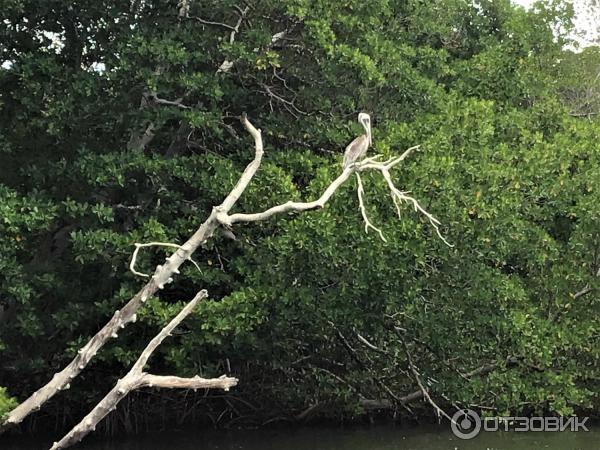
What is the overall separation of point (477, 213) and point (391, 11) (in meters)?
3.76

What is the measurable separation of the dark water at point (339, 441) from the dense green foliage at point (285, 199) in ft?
1.98

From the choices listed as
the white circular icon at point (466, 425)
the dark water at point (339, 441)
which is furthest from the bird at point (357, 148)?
the white circular icon at point (466, 425)

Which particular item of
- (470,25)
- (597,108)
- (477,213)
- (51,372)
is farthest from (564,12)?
(51,372)

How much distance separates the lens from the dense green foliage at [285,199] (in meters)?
8.22

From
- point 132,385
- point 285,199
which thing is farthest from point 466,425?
point 132,385

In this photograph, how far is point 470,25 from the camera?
12945mm

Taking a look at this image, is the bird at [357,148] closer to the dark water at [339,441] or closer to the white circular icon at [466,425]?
the dark water at [339,441]

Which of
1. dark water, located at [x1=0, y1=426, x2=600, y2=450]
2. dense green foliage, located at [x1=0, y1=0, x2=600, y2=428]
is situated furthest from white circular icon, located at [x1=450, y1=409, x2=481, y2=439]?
dense green foliage, located at [x1=0, y1=0, x2=600, y2=428]

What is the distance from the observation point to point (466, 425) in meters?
10.6

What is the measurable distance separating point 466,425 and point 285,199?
4.71 meters

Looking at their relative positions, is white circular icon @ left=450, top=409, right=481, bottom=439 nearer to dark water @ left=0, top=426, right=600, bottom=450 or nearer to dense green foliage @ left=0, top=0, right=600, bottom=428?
dark water @ left=0, top=426, right=600, bottom=450

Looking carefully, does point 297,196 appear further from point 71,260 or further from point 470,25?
point 470,25

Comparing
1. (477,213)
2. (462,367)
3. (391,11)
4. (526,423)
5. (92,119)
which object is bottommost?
(526,423)

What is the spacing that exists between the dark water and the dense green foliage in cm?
60
